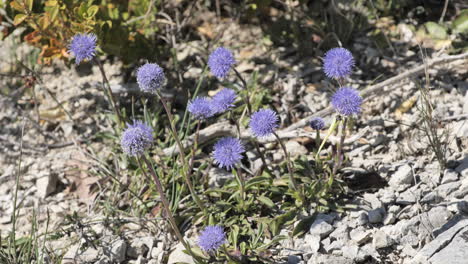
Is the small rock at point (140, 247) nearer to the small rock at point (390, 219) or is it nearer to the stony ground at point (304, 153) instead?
the stony ground at point (304, 153)

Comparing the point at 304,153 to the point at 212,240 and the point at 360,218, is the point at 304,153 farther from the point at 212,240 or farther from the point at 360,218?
the point at 212,240

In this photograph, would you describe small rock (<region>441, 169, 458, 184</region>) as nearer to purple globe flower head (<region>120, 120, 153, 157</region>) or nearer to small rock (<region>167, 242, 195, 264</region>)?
small rock (<region>167, 242, 195, 264</region>)

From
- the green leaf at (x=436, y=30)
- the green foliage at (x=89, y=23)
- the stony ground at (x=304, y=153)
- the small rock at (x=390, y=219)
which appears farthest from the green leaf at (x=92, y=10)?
the green leaf at (x=436, y=30)

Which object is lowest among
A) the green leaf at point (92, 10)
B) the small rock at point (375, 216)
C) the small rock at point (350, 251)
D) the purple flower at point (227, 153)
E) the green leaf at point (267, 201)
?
the small rock at point (350, 251)

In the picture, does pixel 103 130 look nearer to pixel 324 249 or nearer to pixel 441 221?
pixel 324 249

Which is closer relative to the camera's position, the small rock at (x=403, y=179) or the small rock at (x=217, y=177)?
the small rock at (x=403, y=179)

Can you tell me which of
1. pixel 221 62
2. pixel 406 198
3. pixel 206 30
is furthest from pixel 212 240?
pixel 206 30

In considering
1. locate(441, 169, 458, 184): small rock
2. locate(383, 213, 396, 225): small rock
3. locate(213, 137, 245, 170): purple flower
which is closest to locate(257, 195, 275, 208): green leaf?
locate(213, 137, 245, 170): purple flower
